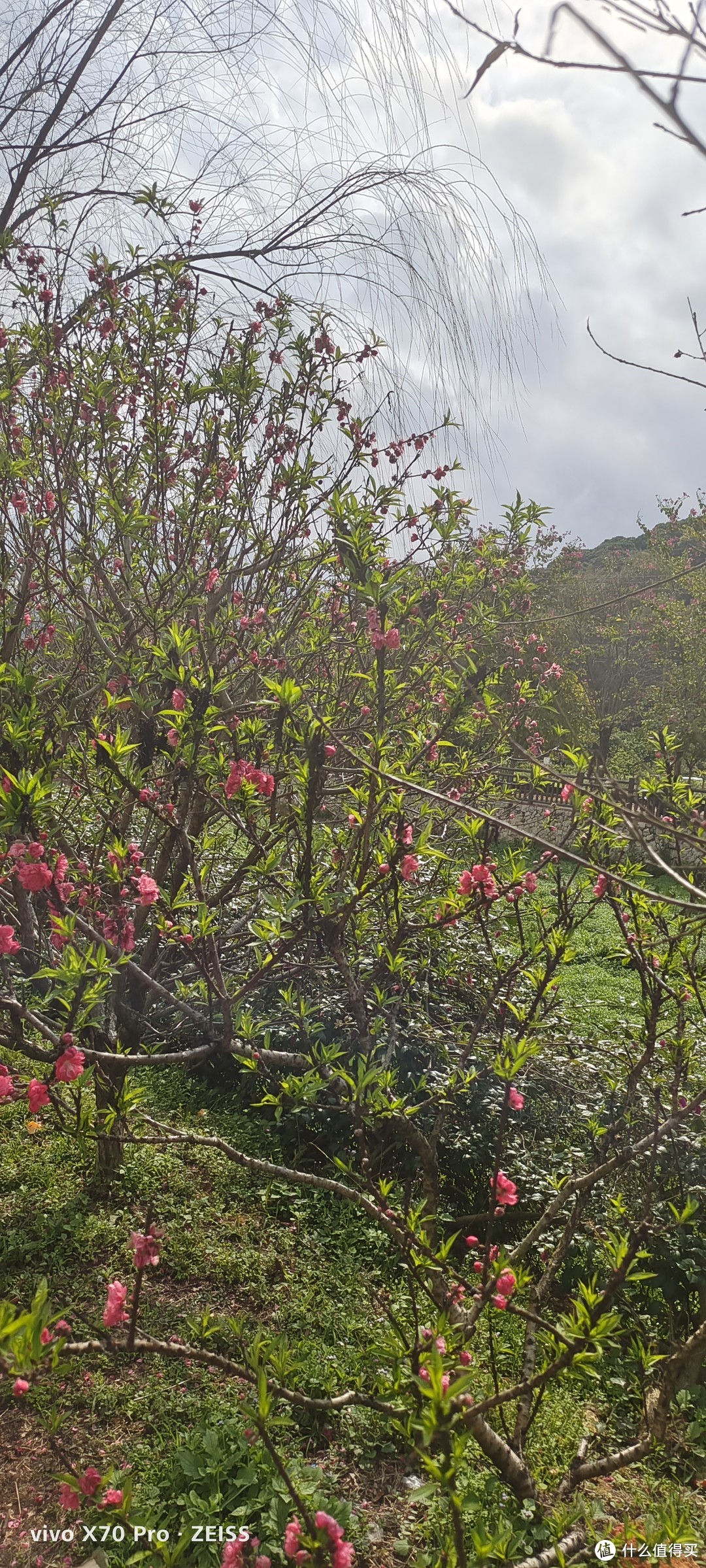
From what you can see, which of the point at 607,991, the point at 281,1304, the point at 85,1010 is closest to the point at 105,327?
the point at 85,1010

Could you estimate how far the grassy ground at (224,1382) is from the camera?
2.13 metres

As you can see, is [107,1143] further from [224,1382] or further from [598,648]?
[598,648]

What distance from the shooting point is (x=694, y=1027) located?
15.9ft

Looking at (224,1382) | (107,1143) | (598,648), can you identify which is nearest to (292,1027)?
(107,1143)

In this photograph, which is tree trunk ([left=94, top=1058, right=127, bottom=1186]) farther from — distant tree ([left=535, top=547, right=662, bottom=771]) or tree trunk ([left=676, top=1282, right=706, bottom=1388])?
distant tree ([left=535, top=547, right=662, bottom=771])

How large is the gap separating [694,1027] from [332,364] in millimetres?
4117

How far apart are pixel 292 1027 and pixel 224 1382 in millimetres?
1214

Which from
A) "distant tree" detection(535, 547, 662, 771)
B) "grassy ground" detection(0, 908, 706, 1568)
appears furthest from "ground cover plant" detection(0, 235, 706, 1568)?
"distant tree" detection(535, 547, 662, 771)

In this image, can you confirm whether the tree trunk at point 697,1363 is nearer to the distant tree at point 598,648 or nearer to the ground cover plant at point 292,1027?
the ground cover plant at point 292,1027

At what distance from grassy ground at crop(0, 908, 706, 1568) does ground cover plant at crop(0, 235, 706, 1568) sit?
2 cm

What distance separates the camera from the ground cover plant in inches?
79.0

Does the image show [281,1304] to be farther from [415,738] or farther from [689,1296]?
[415,738]

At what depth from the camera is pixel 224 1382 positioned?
265cm

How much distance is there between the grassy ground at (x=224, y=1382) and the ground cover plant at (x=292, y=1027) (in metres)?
0.02
